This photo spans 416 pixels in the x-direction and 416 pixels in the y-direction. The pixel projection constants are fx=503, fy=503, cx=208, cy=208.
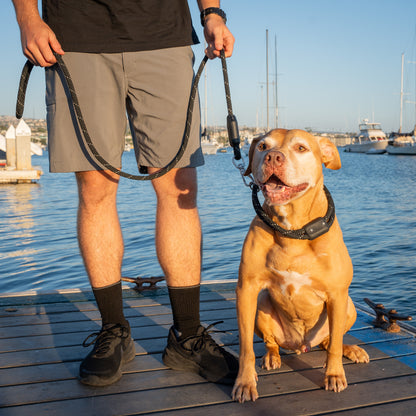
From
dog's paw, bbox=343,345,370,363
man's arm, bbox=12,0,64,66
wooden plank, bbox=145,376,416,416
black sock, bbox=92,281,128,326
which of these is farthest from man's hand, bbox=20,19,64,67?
dog's paw, bbox=343,345,370,363

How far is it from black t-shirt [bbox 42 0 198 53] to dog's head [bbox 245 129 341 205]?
70cm

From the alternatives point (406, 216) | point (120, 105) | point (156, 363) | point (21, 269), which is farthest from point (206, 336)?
point (406, 216)

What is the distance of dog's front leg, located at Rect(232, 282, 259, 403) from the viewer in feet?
7.20

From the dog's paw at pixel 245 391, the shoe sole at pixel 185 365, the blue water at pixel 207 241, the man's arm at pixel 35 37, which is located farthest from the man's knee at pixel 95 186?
the blue water at pixel 207 241

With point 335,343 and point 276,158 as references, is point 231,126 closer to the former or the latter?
point 276,158

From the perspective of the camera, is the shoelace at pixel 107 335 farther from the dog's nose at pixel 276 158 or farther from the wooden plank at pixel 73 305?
the dog's nose at pixel 276 158

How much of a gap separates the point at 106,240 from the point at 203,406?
935 millimetres

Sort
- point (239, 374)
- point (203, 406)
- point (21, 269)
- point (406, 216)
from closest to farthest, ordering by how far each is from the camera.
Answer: point (203, 406), point (239, 374), point (21, 269), point (406, 216)

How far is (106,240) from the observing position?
2525mm

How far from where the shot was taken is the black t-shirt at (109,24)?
2.33 m

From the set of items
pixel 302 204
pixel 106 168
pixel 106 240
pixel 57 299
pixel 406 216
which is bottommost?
pixel 406 216

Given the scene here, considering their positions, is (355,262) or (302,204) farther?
(355,262)

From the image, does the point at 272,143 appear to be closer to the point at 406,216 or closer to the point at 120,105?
the point at 120,105

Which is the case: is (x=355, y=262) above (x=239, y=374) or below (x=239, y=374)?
below
